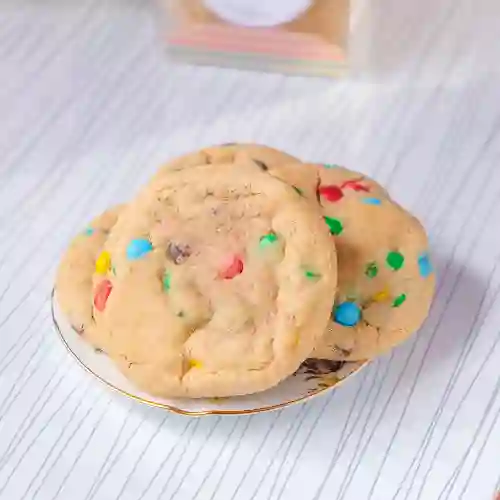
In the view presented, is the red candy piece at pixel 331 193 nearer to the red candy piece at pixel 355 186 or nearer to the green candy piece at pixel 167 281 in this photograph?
the red candy piece at pixel 355 186

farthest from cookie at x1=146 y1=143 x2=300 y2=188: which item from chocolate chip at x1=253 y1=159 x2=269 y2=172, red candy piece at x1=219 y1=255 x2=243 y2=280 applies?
red candy piece at x1=219 y1=255 x2=243 y2=280

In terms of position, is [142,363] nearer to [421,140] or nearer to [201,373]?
[201,373]

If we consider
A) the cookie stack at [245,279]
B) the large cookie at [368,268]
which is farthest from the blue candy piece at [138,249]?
the large cookie at [368,268]

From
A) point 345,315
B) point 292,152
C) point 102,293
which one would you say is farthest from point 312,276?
point 292,152

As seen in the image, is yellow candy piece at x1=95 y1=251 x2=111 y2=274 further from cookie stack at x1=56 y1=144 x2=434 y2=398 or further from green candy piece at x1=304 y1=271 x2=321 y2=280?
green candy piece at x1=304 y1=271 x2=321 y2=280

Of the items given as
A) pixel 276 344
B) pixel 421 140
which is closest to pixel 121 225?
pixel 276 344

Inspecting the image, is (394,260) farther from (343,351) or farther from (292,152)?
(292,152)
